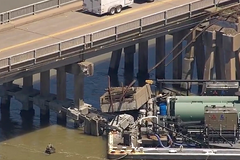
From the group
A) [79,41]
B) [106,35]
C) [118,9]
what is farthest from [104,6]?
[79,41]

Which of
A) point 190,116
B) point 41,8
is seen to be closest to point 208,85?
point 190,116

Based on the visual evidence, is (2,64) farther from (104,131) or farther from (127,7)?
(127,7)

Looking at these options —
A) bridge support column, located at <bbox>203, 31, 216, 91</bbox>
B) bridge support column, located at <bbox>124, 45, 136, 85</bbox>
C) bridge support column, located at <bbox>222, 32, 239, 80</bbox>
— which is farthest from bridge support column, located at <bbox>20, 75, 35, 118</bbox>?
bridge support column, located at <bbox>222, 32, 239, 80</bbox>

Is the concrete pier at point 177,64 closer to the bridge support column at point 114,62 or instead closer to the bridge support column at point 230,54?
the bridge support column at point 114,62

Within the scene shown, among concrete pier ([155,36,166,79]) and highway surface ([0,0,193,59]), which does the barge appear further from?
concrete pier ([155,36,166,79])

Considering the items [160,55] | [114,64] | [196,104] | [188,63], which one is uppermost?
[160,55]

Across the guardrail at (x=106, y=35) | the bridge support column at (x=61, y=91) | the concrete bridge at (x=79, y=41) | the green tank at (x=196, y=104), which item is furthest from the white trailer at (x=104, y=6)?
the green tank at (x=196, y=104)

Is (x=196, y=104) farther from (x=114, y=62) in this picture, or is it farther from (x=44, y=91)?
(x=114, y=62)
